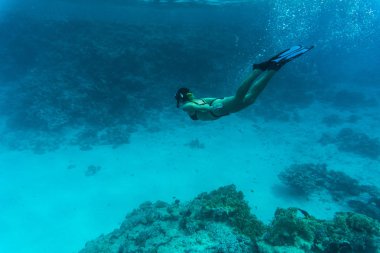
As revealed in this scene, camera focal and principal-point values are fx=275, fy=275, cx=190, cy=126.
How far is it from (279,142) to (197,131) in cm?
625

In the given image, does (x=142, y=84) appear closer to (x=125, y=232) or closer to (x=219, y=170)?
(x=219, y=170)

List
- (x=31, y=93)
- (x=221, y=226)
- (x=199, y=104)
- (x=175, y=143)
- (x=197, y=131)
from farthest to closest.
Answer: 1. (x=31, y=93)
2. (x=197, y=131)
3. (x=175, y=143)
4. (x=221, y=226)
5. (x=199, y=104)

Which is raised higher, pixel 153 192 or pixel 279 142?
pixel 279 142

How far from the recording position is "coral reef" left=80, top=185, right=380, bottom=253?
679cm

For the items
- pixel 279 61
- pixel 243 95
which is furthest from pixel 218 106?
pixel 279 61

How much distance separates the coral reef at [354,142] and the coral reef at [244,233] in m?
13.9

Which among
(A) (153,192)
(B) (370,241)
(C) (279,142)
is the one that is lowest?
(B) (370,241)

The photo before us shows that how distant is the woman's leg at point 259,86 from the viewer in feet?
18.5

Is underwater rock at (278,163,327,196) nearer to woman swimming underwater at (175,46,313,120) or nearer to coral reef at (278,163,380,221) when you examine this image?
coral reef at (278,163,380,221)

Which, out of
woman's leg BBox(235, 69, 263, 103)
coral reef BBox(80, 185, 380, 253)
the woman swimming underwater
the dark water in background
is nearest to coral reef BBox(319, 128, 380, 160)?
the dark water in background

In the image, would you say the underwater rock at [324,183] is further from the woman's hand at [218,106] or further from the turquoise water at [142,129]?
the woman's hand at [218,106]

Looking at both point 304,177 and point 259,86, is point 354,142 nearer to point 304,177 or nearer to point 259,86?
point 304,177

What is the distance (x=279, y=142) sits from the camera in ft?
68.1

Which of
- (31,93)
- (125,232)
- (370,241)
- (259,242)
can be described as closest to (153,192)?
(125,232)
